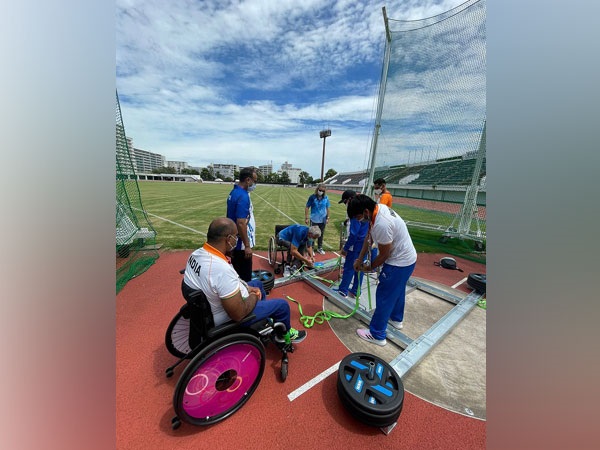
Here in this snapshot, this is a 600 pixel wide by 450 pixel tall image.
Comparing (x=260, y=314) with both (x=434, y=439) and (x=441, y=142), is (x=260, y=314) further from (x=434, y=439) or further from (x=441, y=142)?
(x=441, y=142)

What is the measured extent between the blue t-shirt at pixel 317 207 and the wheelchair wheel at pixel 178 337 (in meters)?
4.35

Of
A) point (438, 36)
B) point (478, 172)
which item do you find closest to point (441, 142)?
point (478, 172)

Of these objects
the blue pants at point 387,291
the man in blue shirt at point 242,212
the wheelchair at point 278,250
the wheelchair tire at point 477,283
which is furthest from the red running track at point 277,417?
the wheelchair tire at point 477,283

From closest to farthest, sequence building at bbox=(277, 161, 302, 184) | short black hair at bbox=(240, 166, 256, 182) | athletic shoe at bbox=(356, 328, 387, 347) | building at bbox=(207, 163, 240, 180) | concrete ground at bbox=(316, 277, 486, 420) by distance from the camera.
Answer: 1. concrete ground at bbox=(316, 277, 486, 420)
2. athletic shoe at bbox=(356, 328, 387, 347)
3. short black hair at bbox=(240, 166, 256, 182)
4. building at bbox=(207, 163, 240, 180)
5. building at bbox=(277, 161, 302, 184)

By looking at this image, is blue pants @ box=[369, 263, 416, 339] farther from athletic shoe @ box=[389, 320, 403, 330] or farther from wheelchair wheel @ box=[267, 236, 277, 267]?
wheelchair wheel @ box=[267, 236, 277, 267]

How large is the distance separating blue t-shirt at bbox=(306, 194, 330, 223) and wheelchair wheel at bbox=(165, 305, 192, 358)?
14.3 ft

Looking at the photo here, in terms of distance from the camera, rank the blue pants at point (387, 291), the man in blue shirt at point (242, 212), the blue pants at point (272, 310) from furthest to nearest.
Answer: the man in blue shirt at point (242, 212), the blue pants at point (387, 291), the blue pants at point (272, 310)

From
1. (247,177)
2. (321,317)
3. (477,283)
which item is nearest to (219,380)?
(321,317)

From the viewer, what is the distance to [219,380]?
1814 millimetres

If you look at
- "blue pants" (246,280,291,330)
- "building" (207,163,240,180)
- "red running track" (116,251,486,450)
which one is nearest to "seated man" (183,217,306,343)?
"blue pants" (246,280,291,330)

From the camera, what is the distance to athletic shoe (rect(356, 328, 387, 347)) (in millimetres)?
2849

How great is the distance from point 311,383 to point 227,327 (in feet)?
3.92

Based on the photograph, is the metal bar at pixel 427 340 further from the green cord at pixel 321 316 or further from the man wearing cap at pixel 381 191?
the man wearing cap at pixel 381 191

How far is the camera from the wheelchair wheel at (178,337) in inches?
87.1
